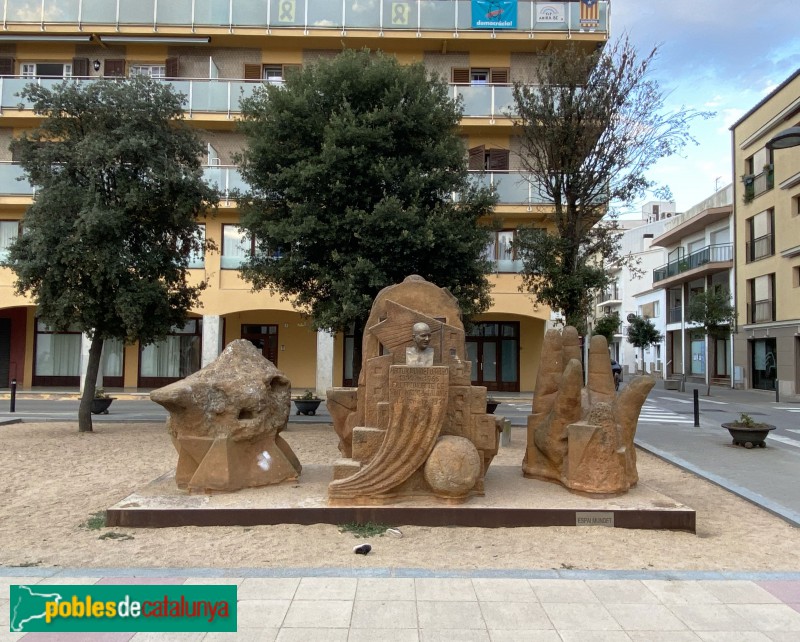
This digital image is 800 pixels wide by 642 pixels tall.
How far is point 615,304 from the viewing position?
5772 centimetres

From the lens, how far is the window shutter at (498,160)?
22.1 metres

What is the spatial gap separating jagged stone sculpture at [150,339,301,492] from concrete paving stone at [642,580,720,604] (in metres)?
4.17

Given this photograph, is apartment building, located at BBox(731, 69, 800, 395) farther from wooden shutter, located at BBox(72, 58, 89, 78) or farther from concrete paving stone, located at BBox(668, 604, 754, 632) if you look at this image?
wooden shutter, located at BBox(72, 58, 89, 78)

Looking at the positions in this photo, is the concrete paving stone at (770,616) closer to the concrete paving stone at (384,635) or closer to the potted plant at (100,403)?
the concrete paving stone at (384,635)

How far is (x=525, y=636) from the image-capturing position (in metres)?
3.63

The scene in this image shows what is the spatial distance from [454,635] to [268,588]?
1.43 metres

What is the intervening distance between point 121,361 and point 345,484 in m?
20.8

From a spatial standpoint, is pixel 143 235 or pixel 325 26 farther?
pixel 325 26

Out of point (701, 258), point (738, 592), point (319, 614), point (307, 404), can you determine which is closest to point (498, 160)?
point (307, 404)

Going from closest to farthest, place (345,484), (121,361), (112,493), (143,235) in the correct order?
1. (345,484)
2. (112,493)
3. (143,235)
4. (121,361)

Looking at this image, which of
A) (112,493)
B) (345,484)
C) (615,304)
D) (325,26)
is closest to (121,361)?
(325,26)

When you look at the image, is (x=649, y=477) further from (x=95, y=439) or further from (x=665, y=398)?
(x=665, y=398)

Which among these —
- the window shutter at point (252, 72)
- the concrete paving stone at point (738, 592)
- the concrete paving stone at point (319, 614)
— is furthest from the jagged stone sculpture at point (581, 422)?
the window shutter at point (252, 72)

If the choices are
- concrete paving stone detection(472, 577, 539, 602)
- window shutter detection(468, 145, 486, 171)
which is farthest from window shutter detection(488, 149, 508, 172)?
concrete paving stone detection(472, 577, 539, 602)
